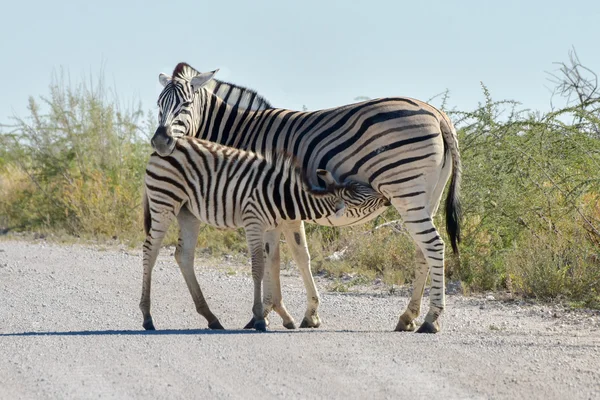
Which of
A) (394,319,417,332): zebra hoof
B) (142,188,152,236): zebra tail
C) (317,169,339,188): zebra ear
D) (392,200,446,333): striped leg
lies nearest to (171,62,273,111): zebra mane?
(142,188,152,236): zebra tail

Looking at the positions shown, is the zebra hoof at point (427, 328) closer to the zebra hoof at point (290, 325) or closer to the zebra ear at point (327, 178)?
the zebra hoof at point (290, 325)

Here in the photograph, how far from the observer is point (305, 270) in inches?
372

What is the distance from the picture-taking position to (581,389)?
247 inches

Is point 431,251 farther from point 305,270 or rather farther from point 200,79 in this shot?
point 200,79

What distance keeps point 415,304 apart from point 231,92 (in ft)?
10.2

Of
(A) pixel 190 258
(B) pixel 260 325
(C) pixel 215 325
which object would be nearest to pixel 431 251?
(B) pixel 260 325

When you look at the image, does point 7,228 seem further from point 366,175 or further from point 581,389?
point 581,389

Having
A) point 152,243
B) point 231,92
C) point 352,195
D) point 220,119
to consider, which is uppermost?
point 231,92

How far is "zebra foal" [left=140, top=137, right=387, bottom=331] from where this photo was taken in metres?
8.96

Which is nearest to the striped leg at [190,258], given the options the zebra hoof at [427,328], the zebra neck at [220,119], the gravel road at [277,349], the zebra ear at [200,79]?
the gravel road at [277,349]

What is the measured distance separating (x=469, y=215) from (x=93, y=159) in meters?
9.66

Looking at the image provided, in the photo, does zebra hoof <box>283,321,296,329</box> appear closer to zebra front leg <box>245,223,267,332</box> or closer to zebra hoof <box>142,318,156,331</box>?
zebra front leg <box>245,223,267,332</box>

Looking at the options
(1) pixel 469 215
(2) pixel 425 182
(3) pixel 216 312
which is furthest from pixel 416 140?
(1) pixel 469 215

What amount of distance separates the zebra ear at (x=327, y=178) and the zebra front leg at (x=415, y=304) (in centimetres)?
108
